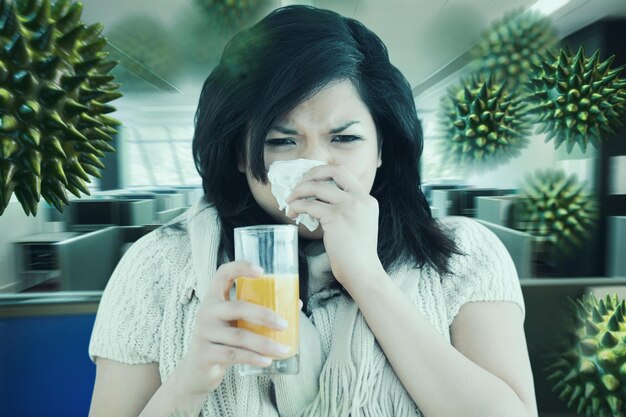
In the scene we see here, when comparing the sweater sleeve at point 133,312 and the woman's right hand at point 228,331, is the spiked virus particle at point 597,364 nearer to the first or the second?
the woman's right hand at point 228,331

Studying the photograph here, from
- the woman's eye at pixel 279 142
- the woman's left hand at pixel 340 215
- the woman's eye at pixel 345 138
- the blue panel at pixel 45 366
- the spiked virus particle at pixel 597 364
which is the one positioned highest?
the woman's eye at pixel 345 138

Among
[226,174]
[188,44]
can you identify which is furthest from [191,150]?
[188,44]

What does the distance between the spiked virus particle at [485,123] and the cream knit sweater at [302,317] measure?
A: 27 cm

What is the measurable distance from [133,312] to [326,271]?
13.5 inches

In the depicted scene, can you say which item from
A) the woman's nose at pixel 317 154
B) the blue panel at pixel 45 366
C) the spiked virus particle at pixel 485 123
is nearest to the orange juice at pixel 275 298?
the woman's nose at pixel 317 154

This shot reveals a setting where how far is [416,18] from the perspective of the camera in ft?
2.45

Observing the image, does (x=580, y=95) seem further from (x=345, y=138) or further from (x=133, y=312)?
(x=133, y=312)

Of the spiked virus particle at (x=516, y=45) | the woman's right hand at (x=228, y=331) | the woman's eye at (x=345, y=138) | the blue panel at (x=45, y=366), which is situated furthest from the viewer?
the blue panel at (x=45, y=366)

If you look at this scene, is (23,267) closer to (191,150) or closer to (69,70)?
(191,150)

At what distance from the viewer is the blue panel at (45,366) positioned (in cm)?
89

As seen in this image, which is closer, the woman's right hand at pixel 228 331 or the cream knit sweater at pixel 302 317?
the woman's right hand at pixel 228 331

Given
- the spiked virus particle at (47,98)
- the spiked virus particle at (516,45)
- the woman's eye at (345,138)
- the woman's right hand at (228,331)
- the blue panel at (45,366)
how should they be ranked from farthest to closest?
the blue panel at (45,366) → the woman's eye at (345,138) → the spiked virus particle at (516,45) → the woman's right hand at (228,331) → the spiked virus particle at (47,98)

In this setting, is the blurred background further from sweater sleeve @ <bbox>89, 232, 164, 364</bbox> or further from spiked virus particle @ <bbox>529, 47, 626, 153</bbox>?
sweater sleeve @ <bbox>89, 232, 164, 364</bbox>

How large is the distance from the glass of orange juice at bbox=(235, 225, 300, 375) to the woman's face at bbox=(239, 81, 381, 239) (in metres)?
0.21
